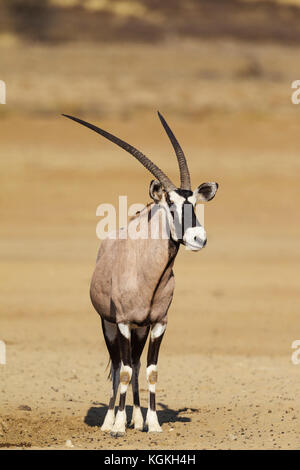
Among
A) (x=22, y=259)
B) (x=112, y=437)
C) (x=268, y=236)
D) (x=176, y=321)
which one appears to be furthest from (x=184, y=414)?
(x=268, y=236)

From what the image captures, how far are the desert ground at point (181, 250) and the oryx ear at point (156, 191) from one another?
1.86 metres

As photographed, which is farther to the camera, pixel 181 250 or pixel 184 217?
pixel 181 250

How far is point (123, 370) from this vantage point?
8.07 meters

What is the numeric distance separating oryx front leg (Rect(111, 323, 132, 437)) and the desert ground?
0.29 ft

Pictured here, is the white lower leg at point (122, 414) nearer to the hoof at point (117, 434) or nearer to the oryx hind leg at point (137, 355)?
the hoof at point (117, 434)

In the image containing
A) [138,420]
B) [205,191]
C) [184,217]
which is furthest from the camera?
[138,420]

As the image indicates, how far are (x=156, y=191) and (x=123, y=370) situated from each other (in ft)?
4.83

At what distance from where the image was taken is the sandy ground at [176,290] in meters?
8.87

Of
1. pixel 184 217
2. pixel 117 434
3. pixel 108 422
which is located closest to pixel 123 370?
pixel 117 434

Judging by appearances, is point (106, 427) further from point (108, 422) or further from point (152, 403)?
point (152, 403)

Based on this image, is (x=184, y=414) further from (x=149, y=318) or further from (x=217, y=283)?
(x=217, y=283)

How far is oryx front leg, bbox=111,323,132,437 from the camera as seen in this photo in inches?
315

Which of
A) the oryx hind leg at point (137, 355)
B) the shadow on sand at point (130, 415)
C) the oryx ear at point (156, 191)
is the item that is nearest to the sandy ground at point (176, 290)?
the shadow on sand at point (130, 415)

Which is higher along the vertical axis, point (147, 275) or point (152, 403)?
point (147, 275)
